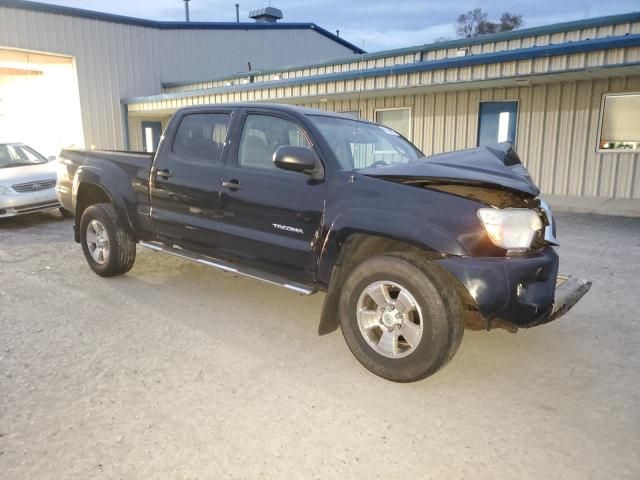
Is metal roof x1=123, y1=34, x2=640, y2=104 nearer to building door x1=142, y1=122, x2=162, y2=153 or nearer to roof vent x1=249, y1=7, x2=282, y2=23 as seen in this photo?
building door x1=142, y1=122, x2=162, y2=153

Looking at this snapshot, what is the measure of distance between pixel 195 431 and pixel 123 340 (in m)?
1.55

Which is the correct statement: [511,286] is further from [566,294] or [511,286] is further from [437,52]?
[437,52]

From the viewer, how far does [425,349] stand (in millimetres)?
3100

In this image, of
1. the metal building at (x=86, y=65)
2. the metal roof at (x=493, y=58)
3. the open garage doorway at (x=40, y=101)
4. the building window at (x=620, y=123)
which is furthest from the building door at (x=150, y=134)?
the building window at (x=620, y=123)

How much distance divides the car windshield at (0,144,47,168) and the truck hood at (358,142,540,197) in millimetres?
9307

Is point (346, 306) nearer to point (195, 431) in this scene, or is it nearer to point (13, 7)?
point (195, 431)

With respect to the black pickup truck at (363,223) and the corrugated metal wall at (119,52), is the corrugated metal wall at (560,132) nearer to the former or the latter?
the black pickup truck at (363,223)

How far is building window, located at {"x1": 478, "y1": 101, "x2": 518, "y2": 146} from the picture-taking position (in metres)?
12.8

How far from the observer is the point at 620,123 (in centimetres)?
1135

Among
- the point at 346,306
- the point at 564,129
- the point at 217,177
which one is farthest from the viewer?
the point at 564,129

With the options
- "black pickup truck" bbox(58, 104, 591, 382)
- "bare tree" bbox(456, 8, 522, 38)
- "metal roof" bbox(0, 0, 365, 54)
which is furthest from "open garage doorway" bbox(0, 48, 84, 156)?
"bare tree" bbox(456, 8, 522, 38)

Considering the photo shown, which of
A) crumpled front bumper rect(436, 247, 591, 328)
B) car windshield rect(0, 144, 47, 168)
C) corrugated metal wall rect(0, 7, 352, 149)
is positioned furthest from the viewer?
corrugated metal wall rect(0, 7, 352, 149)

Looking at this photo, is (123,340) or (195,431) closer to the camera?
(195,431)

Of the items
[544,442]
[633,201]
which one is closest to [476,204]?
[544,442]
